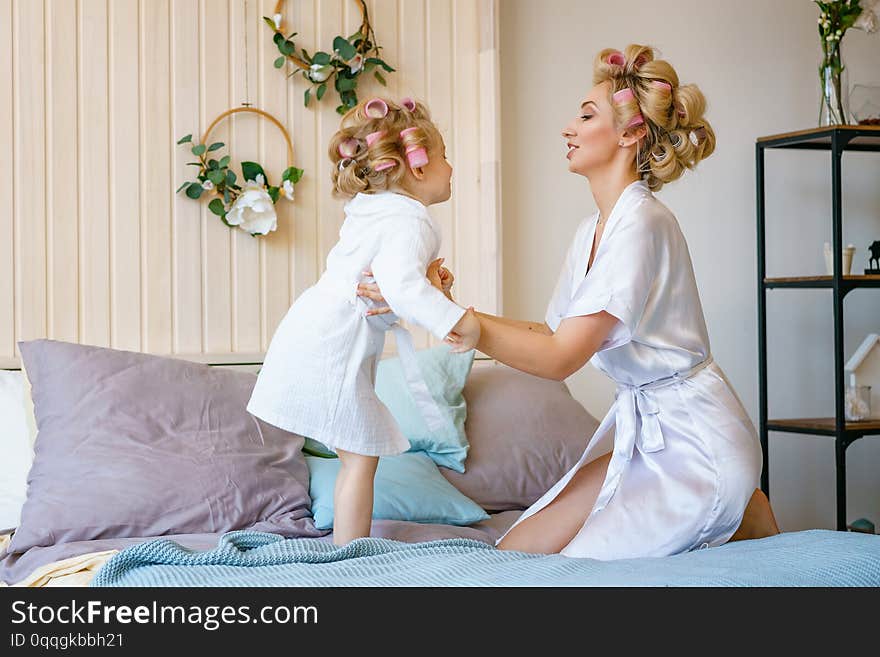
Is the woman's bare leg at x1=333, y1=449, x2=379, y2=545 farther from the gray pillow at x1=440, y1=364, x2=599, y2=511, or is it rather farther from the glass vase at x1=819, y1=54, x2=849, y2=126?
the glass vase at x1=819, y1=54, x2=849, y2=126

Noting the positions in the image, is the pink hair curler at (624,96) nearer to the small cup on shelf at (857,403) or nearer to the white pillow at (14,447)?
the white pillow at (14,447)

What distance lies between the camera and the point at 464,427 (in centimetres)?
246

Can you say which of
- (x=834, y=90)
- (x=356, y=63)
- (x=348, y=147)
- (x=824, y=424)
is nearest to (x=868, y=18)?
(x=834, y=90)

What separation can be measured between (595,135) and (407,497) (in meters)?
0.79

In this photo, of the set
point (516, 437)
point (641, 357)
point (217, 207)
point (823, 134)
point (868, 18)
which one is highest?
point (868, 18)

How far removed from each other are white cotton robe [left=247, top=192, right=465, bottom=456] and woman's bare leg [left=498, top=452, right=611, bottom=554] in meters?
0.27

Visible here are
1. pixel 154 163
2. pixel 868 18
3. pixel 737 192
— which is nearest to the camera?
pixel 154 163

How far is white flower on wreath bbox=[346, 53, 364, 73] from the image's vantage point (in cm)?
284

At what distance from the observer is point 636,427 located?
198 cm

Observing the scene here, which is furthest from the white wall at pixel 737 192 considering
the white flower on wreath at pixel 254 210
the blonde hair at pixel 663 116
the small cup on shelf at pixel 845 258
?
the blonde hair at pixel 663 116

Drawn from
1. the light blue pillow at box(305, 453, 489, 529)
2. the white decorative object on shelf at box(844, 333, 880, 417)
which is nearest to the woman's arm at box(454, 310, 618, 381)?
the light blue pillow at box(305, 453, 489, 529)

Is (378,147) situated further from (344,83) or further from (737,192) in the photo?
(737,192)

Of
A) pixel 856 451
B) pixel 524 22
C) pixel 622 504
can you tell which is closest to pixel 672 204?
pixel 524 22

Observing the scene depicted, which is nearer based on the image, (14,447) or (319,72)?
(14,447)
